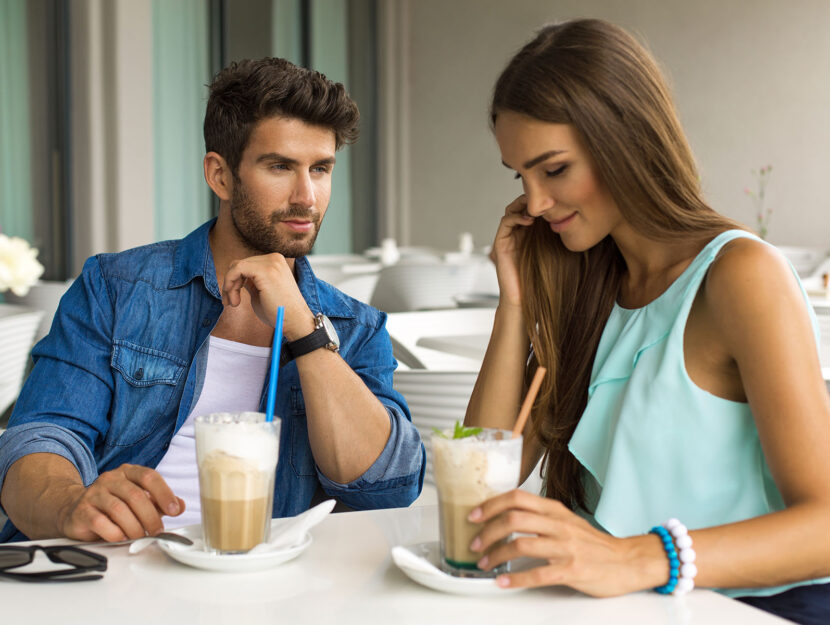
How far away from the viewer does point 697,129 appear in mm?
8641

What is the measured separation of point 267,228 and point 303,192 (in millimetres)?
105

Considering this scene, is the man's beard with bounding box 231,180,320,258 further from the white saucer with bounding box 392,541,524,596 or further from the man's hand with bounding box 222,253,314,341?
the white saucer with bounding box 392,541,524,596

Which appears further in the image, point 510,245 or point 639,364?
point 510,245

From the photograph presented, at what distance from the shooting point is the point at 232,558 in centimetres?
101

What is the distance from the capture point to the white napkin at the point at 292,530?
1.08 m

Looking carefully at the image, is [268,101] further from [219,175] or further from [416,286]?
[416,286]

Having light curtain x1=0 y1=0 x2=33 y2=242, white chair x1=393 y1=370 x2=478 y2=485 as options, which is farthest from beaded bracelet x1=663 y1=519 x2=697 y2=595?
light curtain x1=0 y1=0 x2=33 y2=242

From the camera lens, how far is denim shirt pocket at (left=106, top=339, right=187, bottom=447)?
1.71 metres

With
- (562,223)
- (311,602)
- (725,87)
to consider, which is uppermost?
(725,87)

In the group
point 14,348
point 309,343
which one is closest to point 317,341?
point 309,343

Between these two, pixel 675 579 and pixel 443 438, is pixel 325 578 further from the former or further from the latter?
pixel 675 579

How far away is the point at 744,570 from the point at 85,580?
74 centimetres

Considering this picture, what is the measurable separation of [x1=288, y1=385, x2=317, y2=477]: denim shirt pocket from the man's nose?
1.24 ft

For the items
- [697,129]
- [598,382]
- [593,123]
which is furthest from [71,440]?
[697,129]
